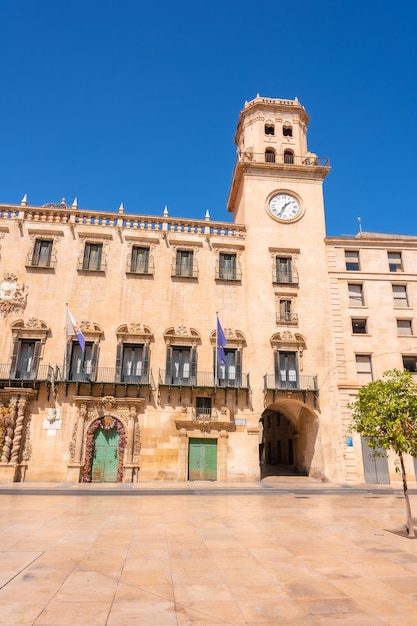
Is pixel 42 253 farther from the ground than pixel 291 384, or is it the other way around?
pixel 42 253

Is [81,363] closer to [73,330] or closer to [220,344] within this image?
[73,330]

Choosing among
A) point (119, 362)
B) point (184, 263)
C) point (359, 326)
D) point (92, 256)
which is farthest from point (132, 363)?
point (359, 326)

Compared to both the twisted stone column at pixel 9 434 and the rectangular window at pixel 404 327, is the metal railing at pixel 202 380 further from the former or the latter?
the rectangular window at pixel 404 327

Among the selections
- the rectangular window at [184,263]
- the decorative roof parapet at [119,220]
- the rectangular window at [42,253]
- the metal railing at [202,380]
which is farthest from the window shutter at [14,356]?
the rectangular window at [184,263]

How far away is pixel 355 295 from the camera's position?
3281 centimetres

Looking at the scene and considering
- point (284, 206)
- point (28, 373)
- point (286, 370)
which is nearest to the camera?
point (28, 373)

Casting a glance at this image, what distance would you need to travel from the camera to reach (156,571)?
800 centimetres

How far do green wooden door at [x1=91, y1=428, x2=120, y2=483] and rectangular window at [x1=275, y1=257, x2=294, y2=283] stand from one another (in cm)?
1663

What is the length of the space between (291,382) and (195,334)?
780cm

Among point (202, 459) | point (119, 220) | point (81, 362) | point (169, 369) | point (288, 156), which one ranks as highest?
point (288, 156)

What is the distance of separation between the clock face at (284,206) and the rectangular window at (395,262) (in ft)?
27.8

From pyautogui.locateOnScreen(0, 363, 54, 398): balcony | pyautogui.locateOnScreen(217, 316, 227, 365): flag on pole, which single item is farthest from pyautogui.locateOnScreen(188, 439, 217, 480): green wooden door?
pyautogui.locateOnScreen(0, 363, 54, 398): balcony

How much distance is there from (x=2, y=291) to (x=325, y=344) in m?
23.9

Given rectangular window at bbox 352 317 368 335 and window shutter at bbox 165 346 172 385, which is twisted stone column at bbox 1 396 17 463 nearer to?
window shutter at bbox 165 346 172 385
